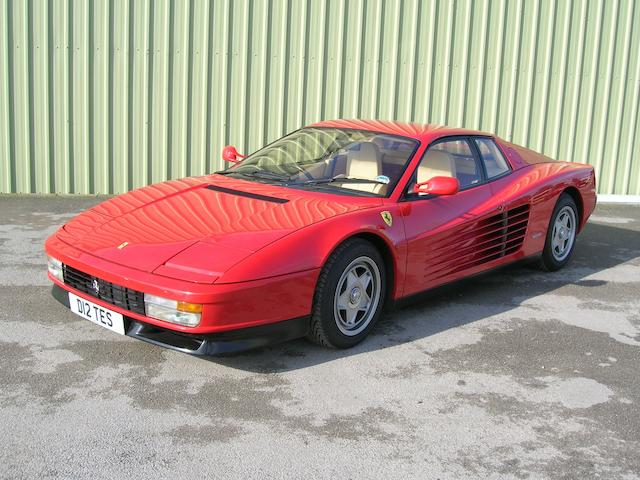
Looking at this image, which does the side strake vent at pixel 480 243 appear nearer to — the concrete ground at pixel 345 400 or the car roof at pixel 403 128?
the concrete ground at pixel 345 400

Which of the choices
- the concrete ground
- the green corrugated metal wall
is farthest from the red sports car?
the green corrugated metal wall

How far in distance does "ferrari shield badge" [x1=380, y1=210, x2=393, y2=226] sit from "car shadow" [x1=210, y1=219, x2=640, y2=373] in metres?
0.65

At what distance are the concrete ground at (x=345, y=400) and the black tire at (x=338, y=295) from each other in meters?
0.11

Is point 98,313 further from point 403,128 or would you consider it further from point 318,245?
point 403,128

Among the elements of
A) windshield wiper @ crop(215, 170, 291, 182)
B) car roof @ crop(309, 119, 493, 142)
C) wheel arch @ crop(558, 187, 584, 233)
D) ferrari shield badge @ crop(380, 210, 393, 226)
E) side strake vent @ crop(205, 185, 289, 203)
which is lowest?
wheel arch @ crop(558, 187, 584, 233)

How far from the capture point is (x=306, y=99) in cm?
959

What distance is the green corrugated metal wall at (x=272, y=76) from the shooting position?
909 cm

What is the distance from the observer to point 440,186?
5.20 meters

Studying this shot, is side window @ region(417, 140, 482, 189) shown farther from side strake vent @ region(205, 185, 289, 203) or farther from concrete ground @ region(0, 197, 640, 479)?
side strake vent @ region(205, 185, 289, 203)

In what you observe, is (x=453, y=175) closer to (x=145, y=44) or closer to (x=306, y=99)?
(x=306, y=99)

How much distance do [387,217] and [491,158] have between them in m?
1.67

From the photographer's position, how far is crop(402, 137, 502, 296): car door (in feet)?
17.1

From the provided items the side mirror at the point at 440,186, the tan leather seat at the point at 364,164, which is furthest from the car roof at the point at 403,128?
the side mirror at the point at 440,186

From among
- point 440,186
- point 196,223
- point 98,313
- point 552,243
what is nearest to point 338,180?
point 440,186
